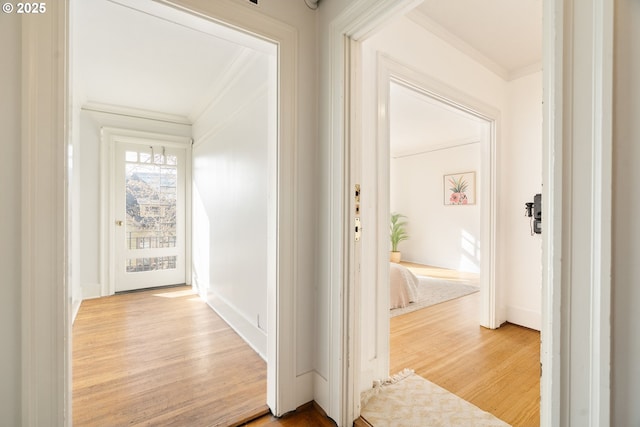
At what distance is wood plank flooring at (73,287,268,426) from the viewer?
5.26 feet

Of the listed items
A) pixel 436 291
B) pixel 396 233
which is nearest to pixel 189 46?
pixel 436 291

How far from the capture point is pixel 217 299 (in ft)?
10.7

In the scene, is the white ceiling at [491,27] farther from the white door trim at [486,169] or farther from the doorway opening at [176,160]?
the doorway opening at [176,160]

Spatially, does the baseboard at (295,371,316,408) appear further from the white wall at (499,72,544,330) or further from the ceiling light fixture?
the white wall at (499,72,544,330)

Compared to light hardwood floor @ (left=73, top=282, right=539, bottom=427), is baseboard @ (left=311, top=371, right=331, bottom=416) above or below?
above

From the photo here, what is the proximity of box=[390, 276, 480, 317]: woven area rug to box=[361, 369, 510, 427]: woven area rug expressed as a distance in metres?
1.37

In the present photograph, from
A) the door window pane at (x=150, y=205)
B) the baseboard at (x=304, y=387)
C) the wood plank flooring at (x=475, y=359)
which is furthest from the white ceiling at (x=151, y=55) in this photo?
the wood plank flooring at (x=475, y=359)

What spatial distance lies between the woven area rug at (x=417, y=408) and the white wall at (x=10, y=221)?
1491mm

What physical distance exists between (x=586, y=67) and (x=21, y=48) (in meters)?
1.66

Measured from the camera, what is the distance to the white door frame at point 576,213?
70 centimetres

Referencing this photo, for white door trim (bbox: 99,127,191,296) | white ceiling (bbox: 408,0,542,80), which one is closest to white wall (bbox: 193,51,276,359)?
white door trim (bbox: 99,127,191,296)

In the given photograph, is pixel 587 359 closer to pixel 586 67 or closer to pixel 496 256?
pixel 586 67

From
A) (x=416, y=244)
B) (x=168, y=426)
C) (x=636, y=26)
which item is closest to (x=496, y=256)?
(x=636, y=26)

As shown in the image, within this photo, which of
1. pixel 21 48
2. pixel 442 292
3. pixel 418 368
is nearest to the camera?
pixel 21 48
